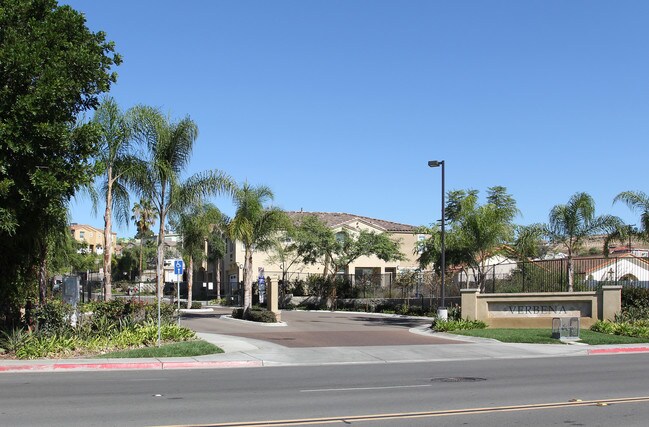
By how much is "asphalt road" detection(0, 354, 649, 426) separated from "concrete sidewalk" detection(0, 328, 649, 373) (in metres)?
1.20

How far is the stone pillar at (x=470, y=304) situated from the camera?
2958 cm

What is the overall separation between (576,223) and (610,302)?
4798mm

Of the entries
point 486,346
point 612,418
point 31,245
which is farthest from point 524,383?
point 31,245

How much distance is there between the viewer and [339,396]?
39.4 ft

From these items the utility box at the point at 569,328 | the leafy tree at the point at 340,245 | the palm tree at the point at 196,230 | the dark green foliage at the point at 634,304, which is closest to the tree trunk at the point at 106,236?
the palm tree at the point at 196,230

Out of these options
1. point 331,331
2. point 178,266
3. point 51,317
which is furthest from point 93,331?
point 331,331

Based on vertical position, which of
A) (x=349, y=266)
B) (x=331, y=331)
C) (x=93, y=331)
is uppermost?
(x=349, y=266)

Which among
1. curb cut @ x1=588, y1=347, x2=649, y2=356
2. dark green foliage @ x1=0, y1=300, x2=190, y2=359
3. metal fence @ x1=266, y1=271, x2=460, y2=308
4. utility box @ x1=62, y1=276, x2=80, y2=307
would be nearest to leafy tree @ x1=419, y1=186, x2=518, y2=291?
metal fence @ x1=266, y1=271, x2=460, y2=308

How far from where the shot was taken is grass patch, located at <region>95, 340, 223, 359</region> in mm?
18891

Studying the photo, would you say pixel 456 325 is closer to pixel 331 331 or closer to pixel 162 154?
pixel 331 331

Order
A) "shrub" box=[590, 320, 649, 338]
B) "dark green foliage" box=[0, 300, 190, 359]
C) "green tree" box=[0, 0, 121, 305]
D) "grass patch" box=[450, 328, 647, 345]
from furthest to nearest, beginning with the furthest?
1. "shrub" box=[590, 320, 649, 338]
2. "grass patch" box=[450, 328, 647, 345]
3. "dark green foliage" box=[0, 300, 190, 359]
4. "green tree" box=[0, 0, 121, 305]

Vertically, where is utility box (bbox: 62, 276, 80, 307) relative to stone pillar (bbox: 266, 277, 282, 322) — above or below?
above

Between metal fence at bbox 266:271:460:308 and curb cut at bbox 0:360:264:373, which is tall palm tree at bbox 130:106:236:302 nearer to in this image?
curb cut at bbox 0:360:264:373

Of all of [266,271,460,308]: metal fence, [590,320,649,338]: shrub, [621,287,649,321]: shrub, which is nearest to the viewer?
[590,320,649,338]: shrub
